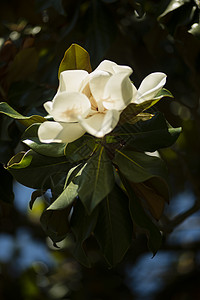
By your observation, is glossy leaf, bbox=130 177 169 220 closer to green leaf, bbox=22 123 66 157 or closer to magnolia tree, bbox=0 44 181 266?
magnolia tree, bbox=0 44 181 266

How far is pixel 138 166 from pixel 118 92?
0.16 metres

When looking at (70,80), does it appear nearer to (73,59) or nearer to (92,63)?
(73,59)

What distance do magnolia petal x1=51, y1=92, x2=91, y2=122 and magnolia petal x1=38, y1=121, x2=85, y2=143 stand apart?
2 cm

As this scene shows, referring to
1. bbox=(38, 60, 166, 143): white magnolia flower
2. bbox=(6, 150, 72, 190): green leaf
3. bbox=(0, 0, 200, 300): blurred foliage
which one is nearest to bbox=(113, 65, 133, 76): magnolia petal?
bbox=(38, 60, 166, 143): white magnolia flower

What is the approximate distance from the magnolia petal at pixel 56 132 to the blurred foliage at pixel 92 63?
0.31 metres

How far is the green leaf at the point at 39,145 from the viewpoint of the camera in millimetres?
1026

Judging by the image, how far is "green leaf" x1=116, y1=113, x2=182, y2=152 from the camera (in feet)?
3.35

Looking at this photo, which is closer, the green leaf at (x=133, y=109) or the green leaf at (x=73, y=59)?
the green leaf at (x=133, y=109)

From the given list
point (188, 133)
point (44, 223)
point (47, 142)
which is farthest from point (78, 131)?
point (188, 133)

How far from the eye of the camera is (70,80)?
962mm

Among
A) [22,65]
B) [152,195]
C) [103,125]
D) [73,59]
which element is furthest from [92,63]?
[103,125]

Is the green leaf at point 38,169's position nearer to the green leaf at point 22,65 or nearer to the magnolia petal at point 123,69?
the magnolia petal at point 123,69

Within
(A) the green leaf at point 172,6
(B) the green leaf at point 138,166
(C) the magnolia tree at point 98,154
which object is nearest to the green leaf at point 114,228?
(C) the magnolia tree at point 98,154

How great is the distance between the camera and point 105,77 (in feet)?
3.09
